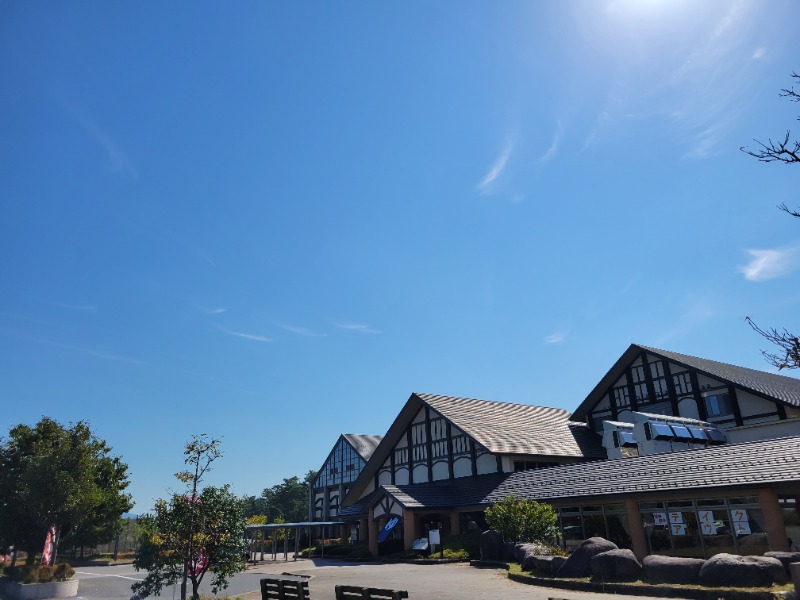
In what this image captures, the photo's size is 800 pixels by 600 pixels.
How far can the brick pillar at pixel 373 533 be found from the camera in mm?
31266

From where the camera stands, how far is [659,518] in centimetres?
2033

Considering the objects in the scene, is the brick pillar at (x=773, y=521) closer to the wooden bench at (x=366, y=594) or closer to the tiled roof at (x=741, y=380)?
the tiled roof at (x=741, y=380)

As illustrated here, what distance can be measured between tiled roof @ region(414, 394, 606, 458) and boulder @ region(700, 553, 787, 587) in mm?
19078

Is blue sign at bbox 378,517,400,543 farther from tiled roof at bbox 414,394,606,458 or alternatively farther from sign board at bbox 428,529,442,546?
tiled roof at bbox 414,394,606,458

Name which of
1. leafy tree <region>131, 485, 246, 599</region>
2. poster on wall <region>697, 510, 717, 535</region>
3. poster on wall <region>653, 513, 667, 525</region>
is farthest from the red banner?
poster on wall <region>697, 510, 717, 535</region>

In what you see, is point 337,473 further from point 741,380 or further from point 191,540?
point 191,540

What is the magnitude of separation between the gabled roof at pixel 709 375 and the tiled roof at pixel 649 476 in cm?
1029

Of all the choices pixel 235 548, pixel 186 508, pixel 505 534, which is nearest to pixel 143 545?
pixel 186 508

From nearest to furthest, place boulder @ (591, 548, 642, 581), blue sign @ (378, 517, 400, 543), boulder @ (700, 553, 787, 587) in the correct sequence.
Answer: boulder @ (700, 553, 787, 587)
boulder @ (591, 548, 642, 581)
blue sign @ (378, 517, 400, 543)

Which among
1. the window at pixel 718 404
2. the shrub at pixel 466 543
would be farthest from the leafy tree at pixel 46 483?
the window at pixel 718 404

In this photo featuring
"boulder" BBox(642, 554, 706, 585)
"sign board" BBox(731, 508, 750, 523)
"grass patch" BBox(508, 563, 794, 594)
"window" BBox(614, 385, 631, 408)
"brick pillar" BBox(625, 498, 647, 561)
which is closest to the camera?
"grass patch" BBox(508, 563, 794, 594)

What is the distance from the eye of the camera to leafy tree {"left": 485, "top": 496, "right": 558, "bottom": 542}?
866 inches

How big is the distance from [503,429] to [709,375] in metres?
12.3

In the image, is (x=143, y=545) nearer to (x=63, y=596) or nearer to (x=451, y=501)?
(x=63, y=596)
